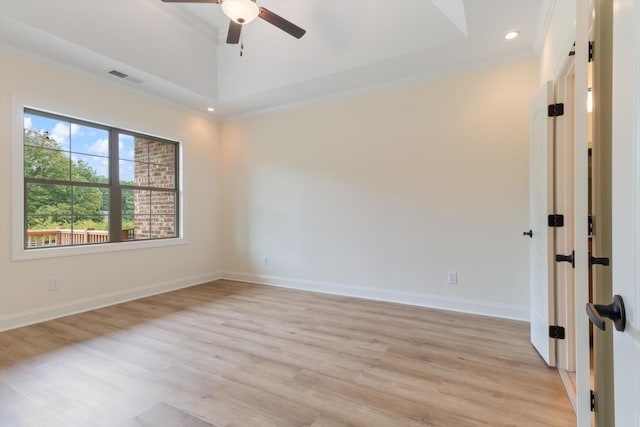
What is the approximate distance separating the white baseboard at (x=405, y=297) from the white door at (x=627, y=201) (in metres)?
2.80

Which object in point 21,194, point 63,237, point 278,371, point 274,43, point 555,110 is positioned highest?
point 274,43

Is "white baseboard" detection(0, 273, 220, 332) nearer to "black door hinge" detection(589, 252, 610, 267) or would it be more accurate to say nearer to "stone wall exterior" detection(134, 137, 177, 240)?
"stone wall exterior" detection(134, 137, 177, 240)

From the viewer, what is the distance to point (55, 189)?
3.46m

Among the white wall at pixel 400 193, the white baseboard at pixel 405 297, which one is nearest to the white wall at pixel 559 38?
the white wall at pixel 400 193

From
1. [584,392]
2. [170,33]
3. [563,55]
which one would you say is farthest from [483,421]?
[170,33]

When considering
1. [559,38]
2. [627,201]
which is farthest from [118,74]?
[627,201]

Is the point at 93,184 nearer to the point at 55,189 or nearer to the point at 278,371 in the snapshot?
the point at 55,189

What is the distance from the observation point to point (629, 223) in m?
0.68

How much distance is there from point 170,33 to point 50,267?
3.10 meters

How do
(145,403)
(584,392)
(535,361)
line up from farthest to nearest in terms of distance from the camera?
(535,361) → (145,403) → (584,392)

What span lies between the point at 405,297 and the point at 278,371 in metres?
2.09

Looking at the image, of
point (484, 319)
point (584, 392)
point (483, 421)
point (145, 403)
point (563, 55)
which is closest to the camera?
point (584, 392)

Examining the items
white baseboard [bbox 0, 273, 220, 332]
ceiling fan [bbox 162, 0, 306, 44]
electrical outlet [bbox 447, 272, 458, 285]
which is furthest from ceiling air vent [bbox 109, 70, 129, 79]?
electrical outlet [bbox 447, 272, 458, 285]

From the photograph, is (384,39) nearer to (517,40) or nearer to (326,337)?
(517,40)
